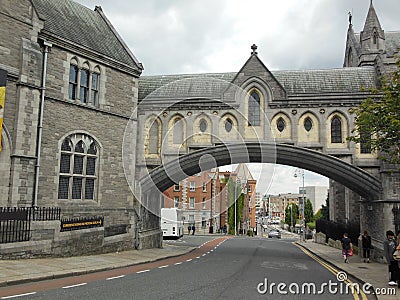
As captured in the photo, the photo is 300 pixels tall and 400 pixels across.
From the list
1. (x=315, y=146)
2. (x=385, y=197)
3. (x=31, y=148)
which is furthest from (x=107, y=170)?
(x=385, y=197)

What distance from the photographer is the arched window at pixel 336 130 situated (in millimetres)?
21828

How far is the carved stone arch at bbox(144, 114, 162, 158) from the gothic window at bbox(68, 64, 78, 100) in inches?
211

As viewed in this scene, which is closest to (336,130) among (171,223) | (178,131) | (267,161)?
(267,161)

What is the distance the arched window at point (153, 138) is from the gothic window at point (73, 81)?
5641 millimetres

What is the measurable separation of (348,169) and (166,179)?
10.2 metres

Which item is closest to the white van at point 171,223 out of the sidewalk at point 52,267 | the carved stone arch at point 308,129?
the carved stone arch at point 308,129

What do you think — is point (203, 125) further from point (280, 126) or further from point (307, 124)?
point (307, 124)

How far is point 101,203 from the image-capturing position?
66.6 ft

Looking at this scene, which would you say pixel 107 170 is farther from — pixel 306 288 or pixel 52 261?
pixel 306 288

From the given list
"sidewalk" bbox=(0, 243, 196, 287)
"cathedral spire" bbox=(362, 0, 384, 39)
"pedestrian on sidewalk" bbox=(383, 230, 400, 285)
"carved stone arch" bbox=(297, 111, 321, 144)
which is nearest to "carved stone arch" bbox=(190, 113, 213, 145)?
"carved stone arch" bbox=(297, 111, 321, 144)

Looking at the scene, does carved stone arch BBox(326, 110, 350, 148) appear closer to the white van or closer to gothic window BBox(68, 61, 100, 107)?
gothic window BBox(68, 61, 100, 107)

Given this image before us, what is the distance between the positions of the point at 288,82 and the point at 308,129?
324 cm

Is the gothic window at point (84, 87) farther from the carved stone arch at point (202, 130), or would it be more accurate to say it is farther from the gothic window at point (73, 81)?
the carved stone arch at point (202, 130)

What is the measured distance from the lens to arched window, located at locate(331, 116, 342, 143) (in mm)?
21828
